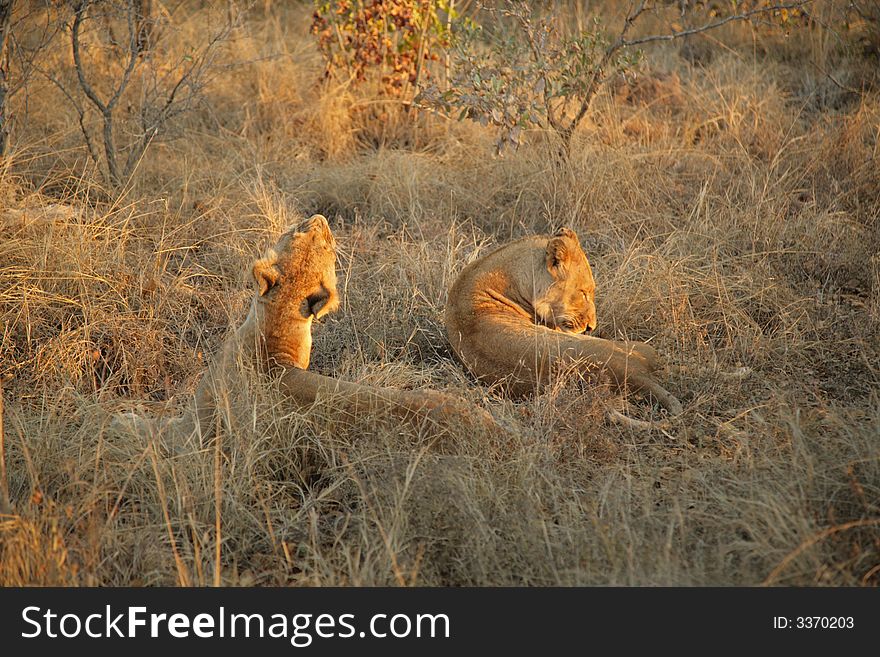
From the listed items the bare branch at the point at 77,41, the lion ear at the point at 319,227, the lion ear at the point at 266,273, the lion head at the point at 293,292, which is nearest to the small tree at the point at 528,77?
the bare branch at the point at 77,41

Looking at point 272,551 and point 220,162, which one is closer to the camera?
point 272,551

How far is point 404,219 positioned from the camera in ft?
22.7

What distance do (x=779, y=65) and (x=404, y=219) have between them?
4847 mm

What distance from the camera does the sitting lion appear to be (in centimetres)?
458

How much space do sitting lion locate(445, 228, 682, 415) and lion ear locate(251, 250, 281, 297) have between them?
3.93 ft

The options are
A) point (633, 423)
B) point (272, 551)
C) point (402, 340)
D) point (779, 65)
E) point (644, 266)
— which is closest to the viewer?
point (272, 551)

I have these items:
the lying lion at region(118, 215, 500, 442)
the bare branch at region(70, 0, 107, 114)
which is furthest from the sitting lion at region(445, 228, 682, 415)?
the bare branch at region(70, 0, 107, 114)

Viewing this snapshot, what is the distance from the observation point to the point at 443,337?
17.9 feet

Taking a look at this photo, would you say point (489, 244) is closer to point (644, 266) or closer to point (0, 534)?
point (644, 266)

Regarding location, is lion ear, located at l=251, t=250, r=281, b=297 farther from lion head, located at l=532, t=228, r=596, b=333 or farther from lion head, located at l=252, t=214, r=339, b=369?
lion head, located at l=532, t=228, r=596, b=333

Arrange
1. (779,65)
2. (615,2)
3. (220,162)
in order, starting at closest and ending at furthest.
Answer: (220,162), (779,65), (615,2)

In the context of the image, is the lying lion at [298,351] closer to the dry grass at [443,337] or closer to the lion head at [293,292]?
the lion head at [293,292]

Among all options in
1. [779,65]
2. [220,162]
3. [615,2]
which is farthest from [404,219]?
[615,2]

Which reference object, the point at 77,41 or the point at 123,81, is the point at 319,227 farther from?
the point at 77,41
